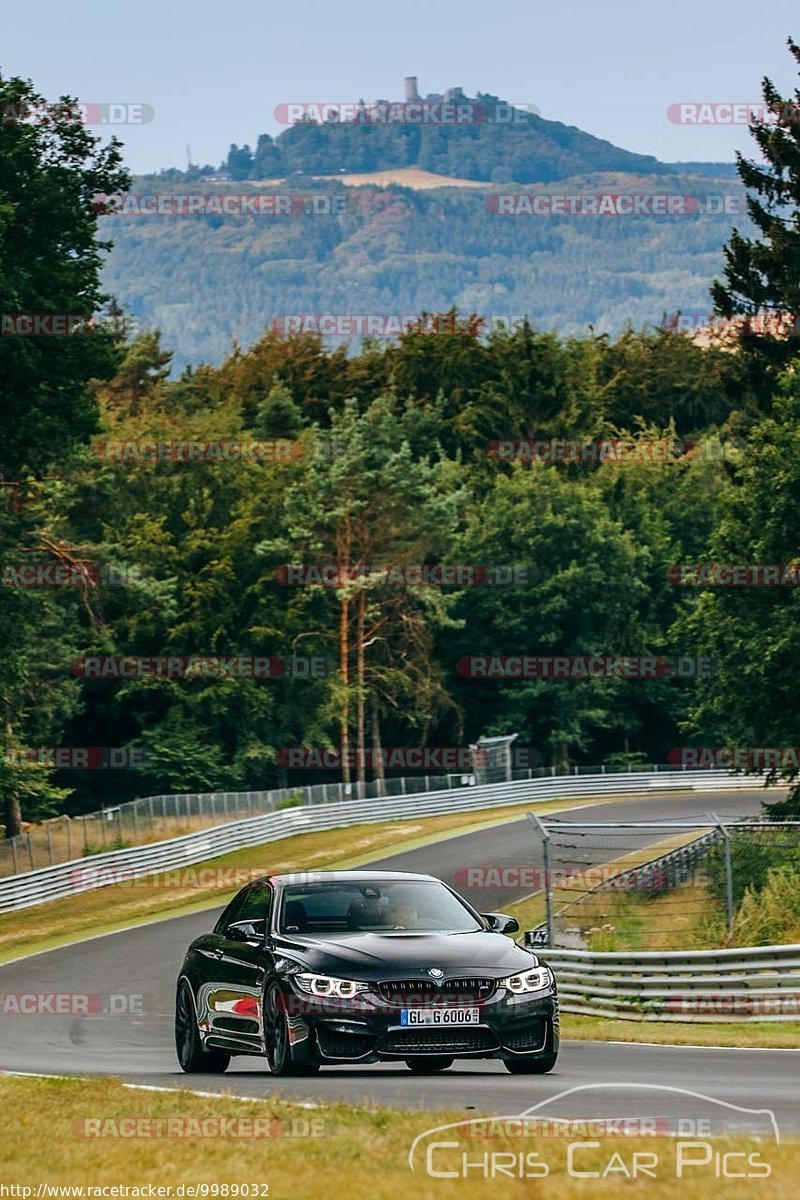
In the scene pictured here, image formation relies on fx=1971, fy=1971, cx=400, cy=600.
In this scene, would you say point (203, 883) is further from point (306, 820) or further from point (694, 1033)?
point (694, 1033)

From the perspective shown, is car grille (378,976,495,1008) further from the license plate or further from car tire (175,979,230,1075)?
car tire (175,979,230,1075)

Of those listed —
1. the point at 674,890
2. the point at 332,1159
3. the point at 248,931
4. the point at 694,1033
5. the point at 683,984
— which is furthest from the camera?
the point at 674,890

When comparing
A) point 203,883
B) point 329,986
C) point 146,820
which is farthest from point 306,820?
point 329,986

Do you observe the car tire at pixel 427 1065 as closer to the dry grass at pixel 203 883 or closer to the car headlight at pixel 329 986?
the car headlight at pixel 329 986

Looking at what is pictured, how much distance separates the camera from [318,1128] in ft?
31.8

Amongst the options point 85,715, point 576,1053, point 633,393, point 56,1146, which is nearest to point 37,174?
point 576,1053

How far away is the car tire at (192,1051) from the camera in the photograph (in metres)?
15.0

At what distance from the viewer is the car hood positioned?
1300 cm

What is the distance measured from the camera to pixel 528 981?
13.2m

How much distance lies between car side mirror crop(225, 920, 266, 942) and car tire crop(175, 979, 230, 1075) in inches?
43.6

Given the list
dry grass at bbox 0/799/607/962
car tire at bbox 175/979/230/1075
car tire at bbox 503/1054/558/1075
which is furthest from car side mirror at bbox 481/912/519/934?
dry grass at bbox 0/799/607/962

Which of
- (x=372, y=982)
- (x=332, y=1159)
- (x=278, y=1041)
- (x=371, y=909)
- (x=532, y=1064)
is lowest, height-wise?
(x=532, y=1064)

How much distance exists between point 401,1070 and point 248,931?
1.59 m

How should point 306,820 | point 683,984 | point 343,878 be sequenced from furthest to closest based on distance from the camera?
point 306,820 < point 683,984 < point 343,878
